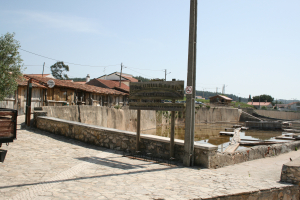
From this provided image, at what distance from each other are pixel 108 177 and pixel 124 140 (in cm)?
287

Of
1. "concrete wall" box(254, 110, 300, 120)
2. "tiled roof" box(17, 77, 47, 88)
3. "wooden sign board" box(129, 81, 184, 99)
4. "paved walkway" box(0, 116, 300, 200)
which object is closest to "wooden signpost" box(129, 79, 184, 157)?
"wooden sign board" box(129, 81, 184, 99)

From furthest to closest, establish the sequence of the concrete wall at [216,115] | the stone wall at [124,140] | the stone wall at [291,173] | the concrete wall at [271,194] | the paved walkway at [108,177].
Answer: the concrete wall at [216,115]
the stone wall at [124,140]
the stone wall at [291,173]
the concrete wall at [271,194]
the paved walkway at [108,177]

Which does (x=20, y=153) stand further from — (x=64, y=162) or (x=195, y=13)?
(x=195, y=13)

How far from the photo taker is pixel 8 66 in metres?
16.5

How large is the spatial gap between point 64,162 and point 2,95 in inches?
467

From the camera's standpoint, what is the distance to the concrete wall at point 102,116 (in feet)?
52.2

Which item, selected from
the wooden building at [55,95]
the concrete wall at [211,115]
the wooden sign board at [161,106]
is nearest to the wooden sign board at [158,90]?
the wooden sign board at [161,106]

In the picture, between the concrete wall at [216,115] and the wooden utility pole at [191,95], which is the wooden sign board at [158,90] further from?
the concrete wall at [216,115]

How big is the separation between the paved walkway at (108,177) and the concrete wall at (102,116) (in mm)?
8061

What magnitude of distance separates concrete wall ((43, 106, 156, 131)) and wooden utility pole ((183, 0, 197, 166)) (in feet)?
33.5

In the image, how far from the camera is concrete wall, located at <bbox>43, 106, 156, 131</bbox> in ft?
52.2

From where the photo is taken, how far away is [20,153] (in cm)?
728

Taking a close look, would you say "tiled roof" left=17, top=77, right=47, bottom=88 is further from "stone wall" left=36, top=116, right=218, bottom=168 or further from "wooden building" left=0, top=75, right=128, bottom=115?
"stone wall" left=36, top=116, right=218, bottom=168

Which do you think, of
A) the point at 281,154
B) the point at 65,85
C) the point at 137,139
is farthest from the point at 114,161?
the point at 65,85
